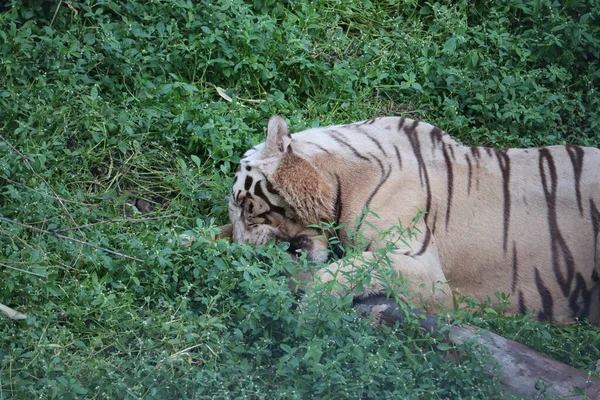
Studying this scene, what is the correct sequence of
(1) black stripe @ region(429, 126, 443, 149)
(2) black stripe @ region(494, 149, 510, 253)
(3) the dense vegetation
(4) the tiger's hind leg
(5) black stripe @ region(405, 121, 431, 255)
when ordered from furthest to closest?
(1) black stripe @ region(429, 126, 443, 149)
(2) black stripe @ region(494, 149, 510, 253)
(5) black stripe @ region(405, 121, 431, 255)
(4) the tiger's hind leg
(3) the dense vegetation

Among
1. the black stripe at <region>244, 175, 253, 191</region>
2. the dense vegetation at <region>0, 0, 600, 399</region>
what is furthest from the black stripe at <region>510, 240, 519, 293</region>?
the black stripe at <region>244, 175, 253, 191</region>

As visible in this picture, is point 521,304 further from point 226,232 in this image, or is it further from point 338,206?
point 226,232

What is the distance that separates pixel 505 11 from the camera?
589 centimetres

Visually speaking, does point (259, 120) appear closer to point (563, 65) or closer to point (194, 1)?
point (194, 1)

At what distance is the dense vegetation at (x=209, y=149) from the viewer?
325cm

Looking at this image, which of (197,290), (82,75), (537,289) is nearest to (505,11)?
(537,289)

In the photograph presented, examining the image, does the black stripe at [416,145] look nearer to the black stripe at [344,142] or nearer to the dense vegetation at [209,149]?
the black stripe at [344,142]

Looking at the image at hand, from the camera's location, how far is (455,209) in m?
4.30

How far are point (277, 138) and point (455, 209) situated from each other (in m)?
0.89

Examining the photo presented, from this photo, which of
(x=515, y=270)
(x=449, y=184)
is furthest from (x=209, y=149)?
(x=515, y=270)

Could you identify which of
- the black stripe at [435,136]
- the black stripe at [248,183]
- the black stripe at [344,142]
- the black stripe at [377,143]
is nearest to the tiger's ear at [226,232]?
the black stripe at [248,183]

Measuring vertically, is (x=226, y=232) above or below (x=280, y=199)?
below

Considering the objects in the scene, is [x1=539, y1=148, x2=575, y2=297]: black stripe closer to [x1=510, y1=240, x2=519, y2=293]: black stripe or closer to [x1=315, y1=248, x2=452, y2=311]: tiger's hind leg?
[x1=510, y1=240, x2=519, y2=293]: black stripe

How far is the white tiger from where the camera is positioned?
A: 4.21m
